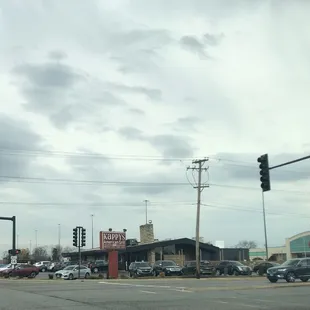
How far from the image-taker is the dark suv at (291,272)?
33.4 meters

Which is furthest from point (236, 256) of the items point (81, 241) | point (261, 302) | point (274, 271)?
point (261, 302)

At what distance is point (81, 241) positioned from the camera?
1811 inches

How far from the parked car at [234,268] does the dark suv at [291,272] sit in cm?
1629

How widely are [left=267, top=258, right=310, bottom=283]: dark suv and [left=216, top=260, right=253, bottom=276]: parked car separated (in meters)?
16.3

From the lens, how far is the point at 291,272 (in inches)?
1318

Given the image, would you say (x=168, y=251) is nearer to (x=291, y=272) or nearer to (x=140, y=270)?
(x=140, y=270)

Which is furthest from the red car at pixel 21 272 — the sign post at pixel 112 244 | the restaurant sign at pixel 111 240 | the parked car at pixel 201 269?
the parked car at pixel 201 269

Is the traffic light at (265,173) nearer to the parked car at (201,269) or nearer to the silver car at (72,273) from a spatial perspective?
the parked car at (201,269)

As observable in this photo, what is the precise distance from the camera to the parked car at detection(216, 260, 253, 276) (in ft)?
165

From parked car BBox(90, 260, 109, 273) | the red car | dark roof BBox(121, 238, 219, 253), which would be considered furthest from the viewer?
dark roof BBox(121, 238, 219, 253)

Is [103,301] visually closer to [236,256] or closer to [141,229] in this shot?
[141,229]

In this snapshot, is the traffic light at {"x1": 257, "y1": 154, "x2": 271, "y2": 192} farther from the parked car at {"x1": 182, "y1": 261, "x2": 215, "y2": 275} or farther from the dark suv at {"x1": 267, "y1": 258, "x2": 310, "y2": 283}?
the parked car at {"x1": 182, "y1": 261, "x2": 215, "y2": 275}

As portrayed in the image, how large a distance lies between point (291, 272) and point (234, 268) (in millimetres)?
17639

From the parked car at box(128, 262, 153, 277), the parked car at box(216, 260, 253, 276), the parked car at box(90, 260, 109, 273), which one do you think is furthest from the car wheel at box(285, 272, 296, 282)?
the parked car at box(90, 260, 109, 273)
